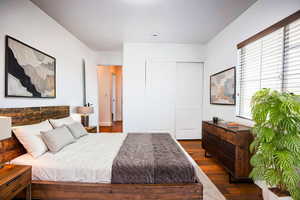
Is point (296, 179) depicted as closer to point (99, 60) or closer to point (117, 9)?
point (117, 9)

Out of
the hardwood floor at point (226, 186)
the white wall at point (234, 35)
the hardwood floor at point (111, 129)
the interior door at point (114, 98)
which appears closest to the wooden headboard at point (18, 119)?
the hardwood floor at point (226, 186)

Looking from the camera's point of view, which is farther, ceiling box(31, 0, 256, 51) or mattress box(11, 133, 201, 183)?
ceiling box(31, 0, 256, 51)

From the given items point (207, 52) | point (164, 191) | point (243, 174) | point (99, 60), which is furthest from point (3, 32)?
point (207, 52)

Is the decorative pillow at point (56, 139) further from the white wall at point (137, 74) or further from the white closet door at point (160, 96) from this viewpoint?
the white closet door at point (160, 96)

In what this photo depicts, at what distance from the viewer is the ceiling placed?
238cm

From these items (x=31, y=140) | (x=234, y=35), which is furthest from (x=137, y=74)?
(x=31, y=140)

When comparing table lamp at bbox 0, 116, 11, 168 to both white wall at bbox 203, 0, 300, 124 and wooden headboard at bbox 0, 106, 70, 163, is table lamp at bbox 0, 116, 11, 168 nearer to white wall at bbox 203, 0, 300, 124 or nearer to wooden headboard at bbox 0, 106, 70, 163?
wooden headboard at bbox 0, 106, 70, 163

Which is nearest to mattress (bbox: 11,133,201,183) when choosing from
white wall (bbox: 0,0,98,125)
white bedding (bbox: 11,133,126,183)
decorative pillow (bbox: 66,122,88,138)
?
white bedding (bbox: 11,133,126,183)

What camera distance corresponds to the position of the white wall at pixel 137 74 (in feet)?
13.7

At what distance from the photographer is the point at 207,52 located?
13.7ft

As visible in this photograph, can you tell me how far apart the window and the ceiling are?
2.31 ft

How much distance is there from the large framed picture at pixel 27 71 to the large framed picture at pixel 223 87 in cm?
338

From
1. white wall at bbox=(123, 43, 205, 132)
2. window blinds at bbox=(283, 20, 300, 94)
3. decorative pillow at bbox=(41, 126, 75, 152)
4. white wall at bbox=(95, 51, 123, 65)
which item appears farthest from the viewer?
white wall at bbox=(95, 51, 123, 65)

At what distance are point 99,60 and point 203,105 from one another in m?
3.52
